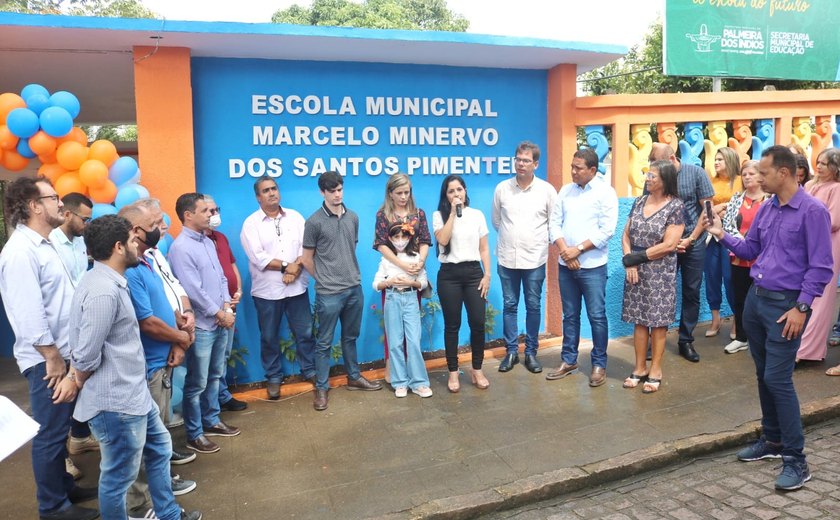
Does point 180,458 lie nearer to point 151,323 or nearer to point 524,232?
point 151,323

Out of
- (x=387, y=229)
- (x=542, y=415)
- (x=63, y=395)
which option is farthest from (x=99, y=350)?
(x=542, y=415)

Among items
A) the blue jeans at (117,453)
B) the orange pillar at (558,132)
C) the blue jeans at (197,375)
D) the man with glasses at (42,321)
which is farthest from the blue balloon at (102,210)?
the orange pillar at (558,132)

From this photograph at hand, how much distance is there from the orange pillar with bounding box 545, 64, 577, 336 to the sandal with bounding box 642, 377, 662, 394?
4.65 ft

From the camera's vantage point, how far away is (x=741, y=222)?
5285 millimetres

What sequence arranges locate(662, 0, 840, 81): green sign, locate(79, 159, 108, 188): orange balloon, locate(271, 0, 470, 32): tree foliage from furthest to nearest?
locate(271, 0, 470, 32): tree foliage, locate(662, 0, 840, 81): green sign, locate(79, 159, 108, 188): orange balloon

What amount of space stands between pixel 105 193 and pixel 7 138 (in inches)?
26.8

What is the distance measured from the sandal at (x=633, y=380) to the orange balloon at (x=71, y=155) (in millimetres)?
4285

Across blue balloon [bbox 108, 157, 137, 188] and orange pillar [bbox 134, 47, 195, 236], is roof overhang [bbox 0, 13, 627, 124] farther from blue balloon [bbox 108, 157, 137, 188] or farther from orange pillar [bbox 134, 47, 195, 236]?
blue balloon [bbox 108, 157, 137, 188]

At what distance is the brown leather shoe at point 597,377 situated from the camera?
4875 mm

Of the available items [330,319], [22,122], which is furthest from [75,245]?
[330,319]

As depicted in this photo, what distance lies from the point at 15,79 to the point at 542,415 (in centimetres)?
584

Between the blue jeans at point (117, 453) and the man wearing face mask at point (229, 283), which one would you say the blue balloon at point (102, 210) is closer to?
the man wearing face mask at point (229, 283)

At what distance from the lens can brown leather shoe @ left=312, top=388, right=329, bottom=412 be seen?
459 centimetres

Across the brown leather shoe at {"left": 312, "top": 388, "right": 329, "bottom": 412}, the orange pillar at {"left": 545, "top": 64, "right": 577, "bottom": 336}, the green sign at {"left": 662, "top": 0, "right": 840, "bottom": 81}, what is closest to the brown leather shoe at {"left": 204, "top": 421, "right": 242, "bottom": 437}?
the brown leather shoe at {"left": 312, "top": 388, "right": 329, "bottom": 412}
